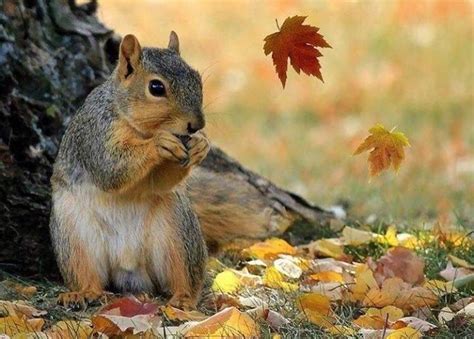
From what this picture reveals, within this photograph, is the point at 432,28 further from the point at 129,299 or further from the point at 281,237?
the point at 129,299

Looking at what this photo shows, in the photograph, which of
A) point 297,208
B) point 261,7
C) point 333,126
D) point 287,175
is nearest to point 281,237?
point 297,208

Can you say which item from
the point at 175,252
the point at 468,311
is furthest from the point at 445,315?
the point at 175,252

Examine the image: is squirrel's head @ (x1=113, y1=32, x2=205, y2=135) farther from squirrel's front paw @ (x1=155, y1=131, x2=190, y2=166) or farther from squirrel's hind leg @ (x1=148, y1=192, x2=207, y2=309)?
squirrel's hind leg @ (x1=148, y1=192, x2=207, y2=309)

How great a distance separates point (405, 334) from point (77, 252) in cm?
99

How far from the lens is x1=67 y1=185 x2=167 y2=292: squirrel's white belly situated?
10.5ft

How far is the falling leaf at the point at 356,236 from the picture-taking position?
3.79 meters

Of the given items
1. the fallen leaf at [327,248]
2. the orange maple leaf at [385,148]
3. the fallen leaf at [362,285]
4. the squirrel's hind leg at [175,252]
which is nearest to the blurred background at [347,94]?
the fallen leaf at [327,248]

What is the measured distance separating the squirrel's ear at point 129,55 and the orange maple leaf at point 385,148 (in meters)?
0.65

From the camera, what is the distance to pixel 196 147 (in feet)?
9.84

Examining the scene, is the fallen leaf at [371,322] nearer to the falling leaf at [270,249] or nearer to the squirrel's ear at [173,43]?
the falling leaf at [270,249]

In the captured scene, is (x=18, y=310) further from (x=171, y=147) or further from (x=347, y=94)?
(x=347, y=94)

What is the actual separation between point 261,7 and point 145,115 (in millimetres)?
6592

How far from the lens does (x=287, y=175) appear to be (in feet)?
18.5

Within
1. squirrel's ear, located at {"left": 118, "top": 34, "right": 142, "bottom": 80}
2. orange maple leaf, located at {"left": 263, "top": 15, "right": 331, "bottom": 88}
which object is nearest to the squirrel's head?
squirrel's ear, located at {"left": 118, "top": 34, "right": 142, "bottom": 80}
